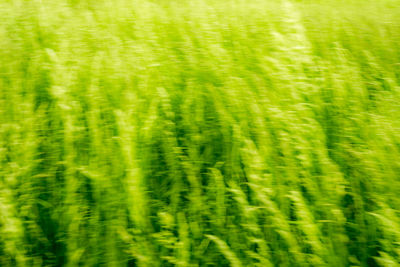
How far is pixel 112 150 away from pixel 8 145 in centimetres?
43

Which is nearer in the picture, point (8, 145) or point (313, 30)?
point (8, 145)

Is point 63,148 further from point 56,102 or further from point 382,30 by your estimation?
point 382,30

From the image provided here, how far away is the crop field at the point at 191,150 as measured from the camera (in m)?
1.30

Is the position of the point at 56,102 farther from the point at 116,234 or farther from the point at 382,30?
the point at 382,30

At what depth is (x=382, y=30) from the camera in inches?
104

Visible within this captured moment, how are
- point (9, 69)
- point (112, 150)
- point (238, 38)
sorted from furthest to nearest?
point (238, 38) < point (9, 69) < point (112, 150)

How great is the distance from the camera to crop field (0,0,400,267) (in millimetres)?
1303

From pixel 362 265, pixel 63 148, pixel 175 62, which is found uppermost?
pixel 175 62

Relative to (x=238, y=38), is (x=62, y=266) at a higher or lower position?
lower

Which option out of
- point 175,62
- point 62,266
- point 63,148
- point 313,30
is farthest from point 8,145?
point 313,30

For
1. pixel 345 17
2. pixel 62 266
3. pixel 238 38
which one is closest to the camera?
pixel 62 266

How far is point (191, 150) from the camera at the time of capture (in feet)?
5.25

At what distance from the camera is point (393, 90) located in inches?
77.9

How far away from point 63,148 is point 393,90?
1.70 meters
